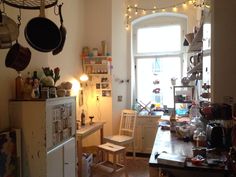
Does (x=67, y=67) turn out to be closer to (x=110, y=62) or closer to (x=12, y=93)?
(x=110, y=62)

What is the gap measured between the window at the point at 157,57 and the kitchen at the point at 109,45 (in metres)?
0.38

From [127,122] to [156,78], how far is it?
1259mm

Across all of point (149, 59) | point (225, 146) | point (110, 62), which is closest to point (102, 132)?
point (110, 62)

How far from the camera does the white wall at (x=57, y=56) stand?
81.4 inches

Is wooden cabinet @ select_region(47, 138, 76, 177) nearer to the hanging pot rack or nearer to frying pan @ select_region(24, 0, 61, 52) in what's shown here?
frying pan @ select_region(24, 0, 61, 52)

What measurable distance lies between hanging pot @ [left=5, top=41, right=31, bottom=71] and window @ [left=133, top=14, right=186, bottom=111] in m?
3.36

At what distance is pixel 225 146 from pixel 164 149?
48cm

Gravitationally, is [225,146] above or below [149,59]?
below

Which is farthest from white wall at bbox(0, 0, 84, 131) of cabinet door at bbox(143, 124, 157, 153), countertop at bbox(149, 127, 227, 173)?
cabinet door at bbox(143, 124, 157, 153)

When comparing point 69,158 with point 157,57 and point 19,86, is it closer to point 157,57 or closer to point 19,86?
point 19,86

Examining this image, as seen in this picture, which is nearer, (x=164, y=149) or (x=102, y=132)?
(x=164, y=149)

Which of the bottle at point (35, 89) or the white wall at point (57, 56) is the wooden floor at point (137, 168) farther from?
the bottle at point (35, 89)

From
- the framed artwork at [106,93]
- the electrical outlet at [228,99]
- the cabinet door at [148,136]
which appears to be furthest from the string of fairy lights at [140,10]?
the electrical outlet at [228,99]

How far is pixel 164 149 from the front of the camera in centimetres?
194
